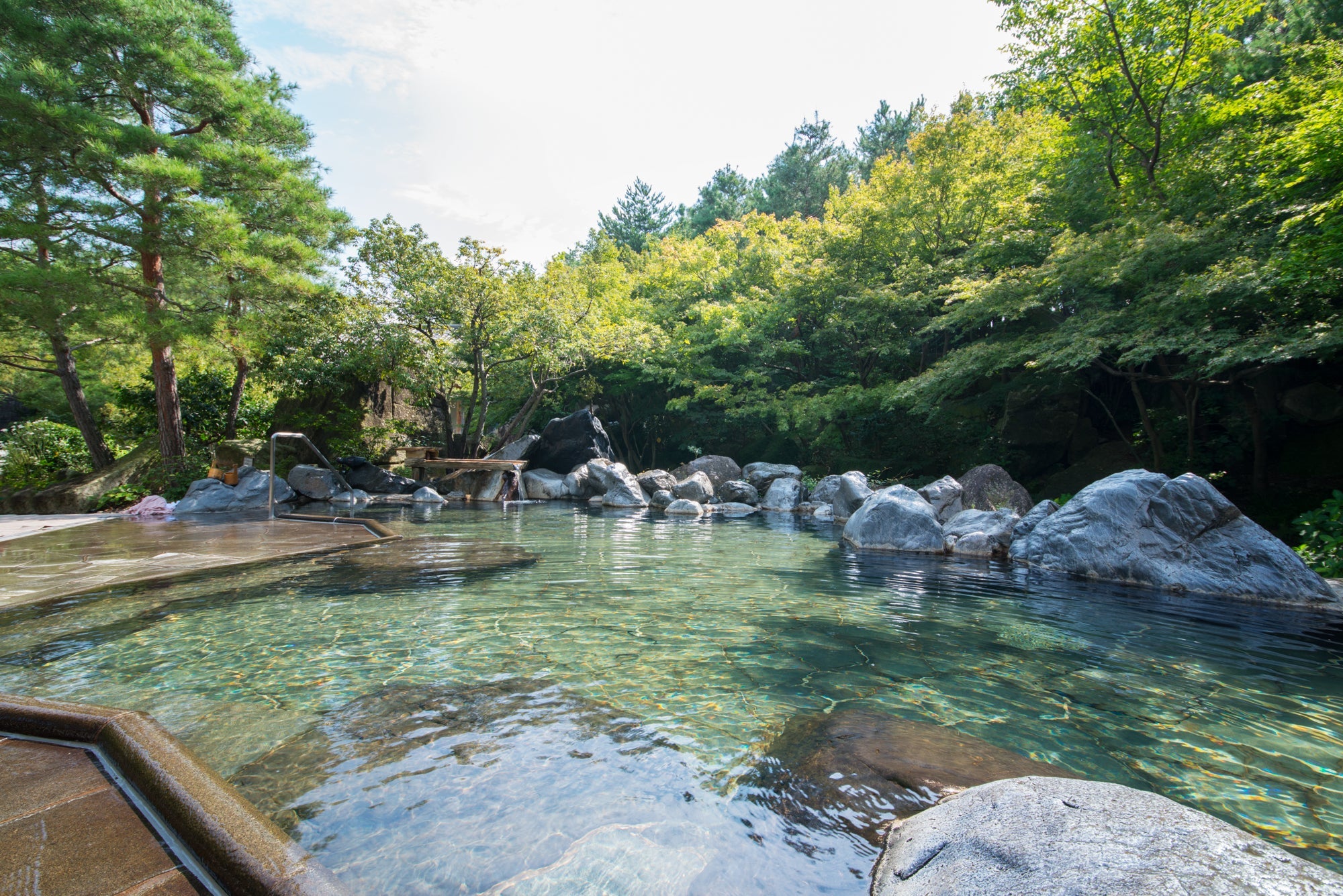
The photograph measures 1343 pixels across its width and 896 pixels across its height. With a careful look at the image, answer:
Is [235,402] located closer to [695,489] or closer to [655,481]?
[655,481]

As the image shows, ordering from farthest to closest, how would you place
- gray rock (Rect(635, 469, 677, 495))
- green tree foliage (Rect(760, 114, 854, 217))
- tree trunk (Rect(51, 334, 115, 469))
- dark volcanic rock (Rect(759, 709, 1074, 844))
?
green tree foliage (Rect(760, 114, 854, 217)) < gray rock (Rect(635, 469, 677, 495)) < tree trunk (Rect(51, 334, 115, 469)) < dark volcanic rock (Rect(759, 709, 1074, 844))

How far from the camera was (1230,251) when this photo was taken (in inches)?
339

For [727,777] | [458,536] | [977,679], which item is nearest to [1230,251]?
[977,679]

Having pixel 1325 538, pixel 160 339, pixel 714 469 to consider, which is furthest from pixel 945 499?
pixel 160 339

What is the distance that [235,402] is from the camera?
17.3 m

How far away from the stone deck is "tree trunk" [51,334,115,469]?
4.44 metres

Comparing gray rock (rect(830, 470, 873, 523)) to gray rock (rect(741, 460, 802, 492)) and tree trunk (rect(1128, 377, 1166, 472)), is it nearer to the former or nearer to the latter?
gray rock (rect(741, 460, 802, 492))

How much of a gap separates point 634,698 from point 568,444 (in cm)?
1845

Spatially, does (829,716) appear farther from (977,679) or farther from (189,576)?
(189,576)

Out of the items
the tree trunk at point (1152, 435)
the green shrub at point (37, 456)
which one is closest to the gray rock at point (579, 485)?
the green shrub at point (37, 456)

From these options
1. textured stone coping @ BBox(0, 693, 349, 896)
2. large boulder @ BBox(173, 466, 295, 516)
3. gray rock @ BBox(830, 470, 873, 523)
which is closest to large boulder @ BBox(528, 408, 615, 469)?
large boulder @ BBox(173, 466, 295, 516)

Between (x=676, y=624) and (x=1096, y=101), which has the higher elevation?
(x=1096, y=101)

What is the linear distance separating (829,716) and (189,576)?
6.46m

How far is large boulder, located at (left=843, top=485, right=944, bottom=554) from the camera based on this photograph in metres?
9.84
